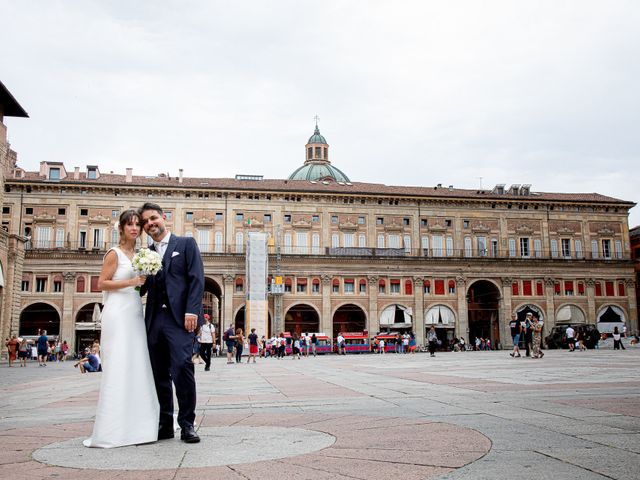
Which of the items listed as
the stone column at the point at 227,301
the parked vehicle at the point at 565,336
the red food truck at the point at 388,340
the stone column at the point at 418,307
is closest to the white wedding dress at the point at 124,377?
the parked vehicle at the point at 565,336

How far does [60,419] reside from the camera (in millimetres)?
6062

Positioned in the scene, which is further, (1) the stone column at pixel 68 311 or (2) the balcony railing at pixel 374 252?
(2) the balcony railing at pixel 374 252

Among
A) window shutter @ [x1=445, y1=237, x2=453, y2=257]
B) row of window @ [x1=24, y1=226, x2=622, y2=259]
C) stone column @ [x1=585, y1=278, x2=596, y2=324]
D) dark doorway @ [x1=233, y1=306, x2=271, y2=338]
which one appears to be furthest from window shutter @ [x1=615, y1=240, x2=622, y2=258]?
dark doorway @ [x1=233, y1=306, x2=271, y2=338]

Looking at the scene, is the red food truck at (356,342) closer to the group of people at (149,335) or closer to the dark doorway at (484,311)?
the dark doorway at (484,311)

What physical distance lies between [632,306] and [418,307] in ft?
64.7

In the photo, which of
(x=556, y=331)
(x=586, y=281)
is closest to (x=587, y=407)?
(x=556, y=331)

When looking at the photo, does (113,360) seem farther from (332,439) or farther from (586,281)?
(586,281)

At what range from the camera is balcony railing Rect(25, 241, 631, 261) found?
4900cm

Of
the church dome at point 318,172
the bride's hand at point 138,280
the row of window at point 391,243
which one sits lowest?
the bride's hand at point 138,280

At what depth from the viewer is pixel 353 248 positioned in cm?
5266

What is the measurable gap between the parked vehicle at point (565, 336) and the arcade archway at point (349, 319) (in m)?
17.1

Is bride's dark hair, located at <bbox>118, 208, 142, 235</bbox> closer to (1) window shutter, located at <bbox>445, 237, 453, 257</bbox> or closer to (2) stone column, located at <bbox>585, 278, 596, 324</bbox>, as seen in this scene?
(1) window shutter, located at <bbox>445, 237, 453, 257</bbox>

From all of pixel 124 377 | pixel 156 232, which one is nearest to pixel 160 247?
pixel 156 232

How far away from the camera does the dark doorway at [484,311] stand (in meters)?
55.0
